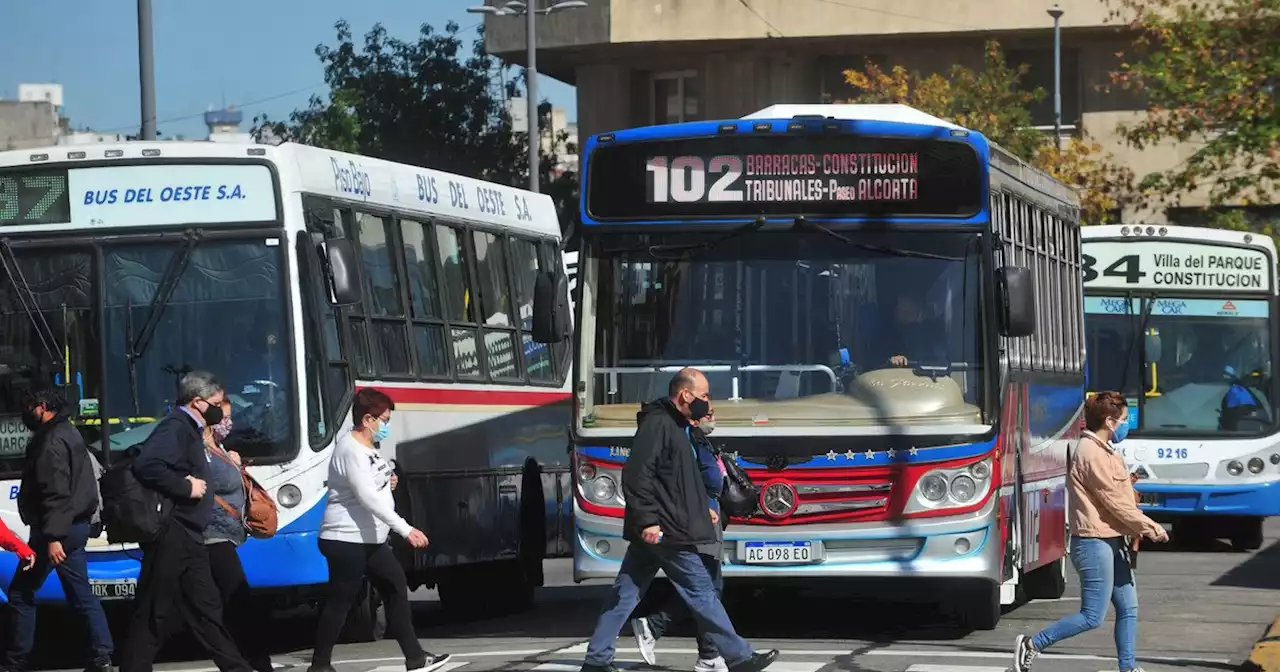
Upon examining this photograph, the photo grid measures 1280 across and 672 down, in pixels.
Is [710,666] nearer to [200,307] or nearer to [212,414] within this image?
[212,414]

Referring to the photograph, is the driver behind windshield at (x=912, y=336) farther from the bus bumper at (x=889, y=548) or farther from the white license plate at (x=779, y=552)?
the white license plate at (x=779, y=552)

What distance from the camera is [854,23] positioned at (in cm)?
4669

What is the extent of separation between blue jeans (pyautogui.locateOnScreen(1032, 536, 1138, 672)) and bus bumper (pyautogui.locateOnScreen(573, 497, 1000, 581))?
147 centimetres

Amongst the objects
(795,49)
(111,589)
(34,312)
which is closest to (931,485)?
(111,589)

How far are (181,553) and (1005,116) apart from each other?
34143mm

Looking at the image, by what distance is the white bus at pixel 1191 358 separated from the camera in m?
23.4

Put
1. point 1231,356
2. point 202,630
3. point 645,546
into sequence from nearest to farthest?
point 202,630
point 645,546
point 1231,356

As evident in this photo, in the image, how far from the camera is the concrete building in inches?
1829

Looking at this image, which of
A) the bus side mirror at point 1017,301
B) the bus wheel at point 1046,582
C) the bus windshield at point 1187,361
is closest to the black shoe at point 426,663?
the bus side mirror at point 1017,301

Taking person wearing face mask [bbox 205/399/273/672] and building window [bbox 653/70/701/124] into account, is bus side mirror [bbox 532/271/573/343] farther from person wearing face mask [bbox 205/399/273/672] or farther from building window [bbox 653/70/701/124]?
building window [bbox 653/70/701/124]

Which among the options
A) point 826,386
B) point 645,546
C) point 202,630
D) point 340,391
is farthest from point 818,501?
point 202,630

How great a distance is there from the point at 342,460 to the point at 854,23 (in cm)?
3657

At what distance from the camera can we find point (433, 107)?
162 feet

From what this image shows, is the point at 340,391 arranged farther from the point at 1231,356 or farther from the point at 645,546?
the point at 1231,356
